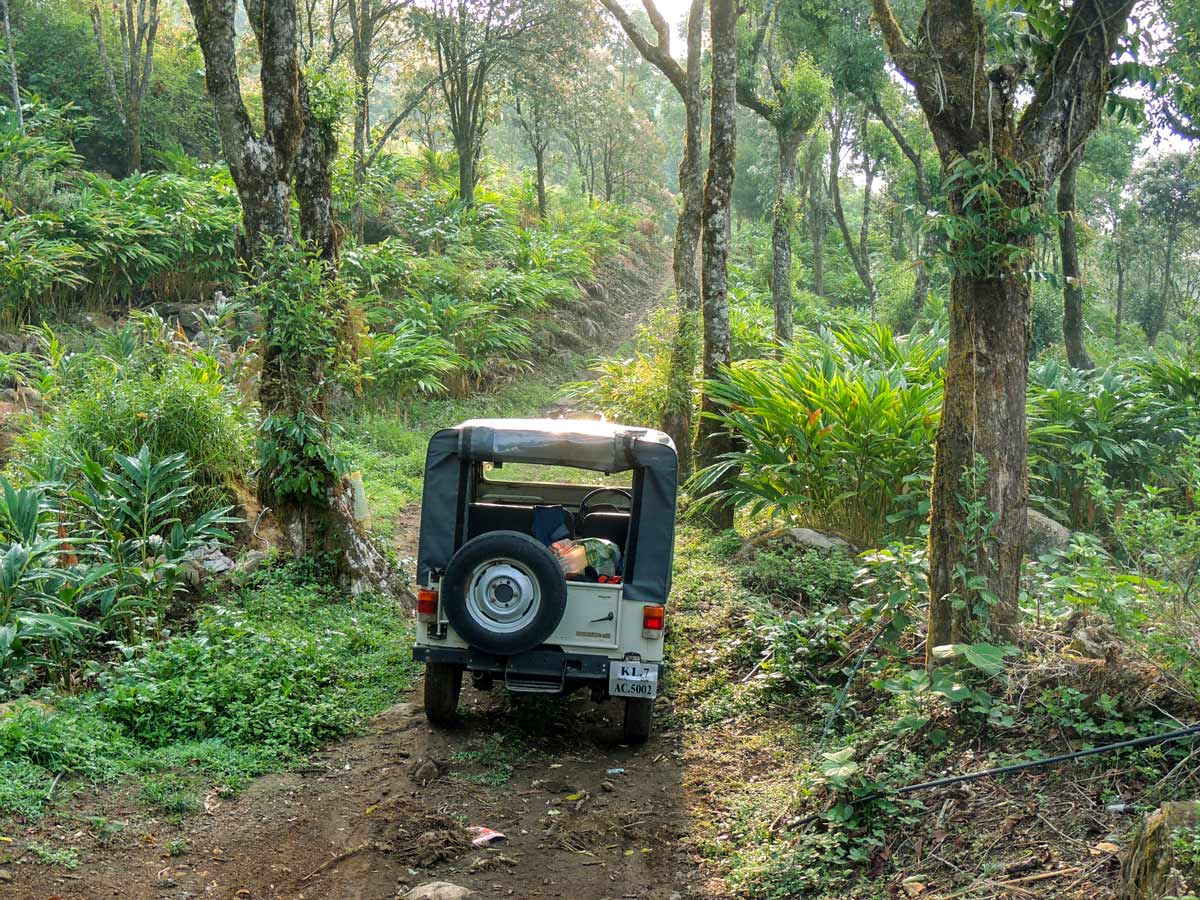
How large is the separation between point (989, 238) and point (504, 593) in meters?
3.41

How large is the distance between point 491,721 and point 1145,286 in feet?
142

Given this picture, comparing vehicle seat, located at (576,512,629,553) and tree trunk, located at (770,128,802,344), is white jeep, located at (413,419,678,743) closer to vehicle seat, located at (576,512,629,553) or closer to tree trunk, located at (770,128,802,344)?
vehicle seat, located at (576,512,629,553)

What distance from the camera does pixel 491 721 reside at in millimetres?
7047

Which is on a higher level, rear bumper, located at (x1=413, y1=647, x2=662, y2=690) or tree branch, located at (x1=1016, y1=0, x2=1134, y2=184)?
tree branch, located at (x1=1016, y1=0, x2=1134, y2=184)

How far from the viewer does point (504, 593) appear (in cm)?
635

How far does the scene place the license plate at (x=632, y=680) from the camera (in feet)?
21.1

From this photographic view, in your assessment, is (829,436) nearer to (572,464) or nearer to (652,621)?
(572,464)

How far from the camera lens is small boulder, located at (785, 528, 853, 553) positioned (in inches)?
377

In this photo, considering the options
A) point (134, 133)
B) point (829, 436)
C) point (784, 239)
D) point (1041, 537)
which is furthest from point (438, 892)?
point (134, 133)

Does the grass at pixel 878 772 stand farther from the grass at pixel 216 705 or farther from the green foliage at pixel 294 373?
the green foliage at pixel 294 373

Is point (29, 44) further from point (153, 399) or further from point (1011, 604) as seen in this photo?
point (1011, 604)

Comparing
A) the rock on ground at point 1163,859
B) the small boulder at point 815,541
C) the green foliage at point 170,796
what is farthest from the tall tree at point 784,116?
the rock on ground at point 1163,859

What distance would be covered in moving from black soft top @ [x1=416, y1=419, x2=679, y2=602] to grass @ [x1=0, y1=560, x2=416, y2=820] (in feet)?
3.74

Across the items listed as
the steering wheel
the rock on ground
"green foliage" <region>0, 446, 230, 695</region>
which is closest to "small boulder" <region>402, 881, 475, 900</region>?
the rock on ground
